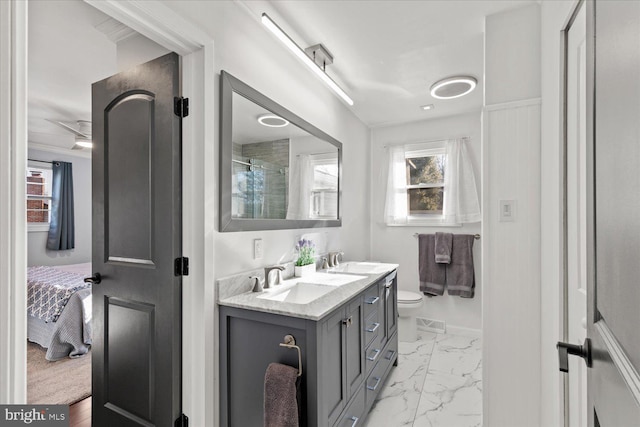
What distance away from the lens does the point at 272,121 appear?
6.68 ft

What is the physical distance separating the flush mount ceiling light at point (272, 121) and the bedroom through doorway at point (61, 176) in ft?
2.15

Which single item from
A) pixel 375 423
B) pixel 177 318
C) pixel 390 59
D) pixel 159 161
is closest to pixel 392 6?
pixel 390 59

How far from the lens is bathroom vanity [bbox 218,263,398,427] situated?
1357 millimetres

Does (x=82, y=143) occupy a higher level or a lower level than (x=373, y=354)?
higher

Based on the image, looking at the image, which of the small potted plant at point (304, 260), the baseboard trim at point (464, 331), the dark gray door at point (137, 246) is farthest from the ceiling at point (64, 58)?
the baseboard trim at point (464, 331)

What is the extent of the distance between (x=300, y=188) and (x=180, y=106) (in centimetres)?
109

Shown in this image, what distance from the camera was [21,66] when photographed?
2.85 feet

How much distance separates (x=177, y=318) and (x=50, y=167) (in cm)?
483

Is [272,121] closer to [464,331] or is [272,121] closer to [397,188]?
[397,188]

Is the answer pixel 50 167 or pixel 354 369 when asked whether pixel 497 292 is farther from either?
pixel 50 167

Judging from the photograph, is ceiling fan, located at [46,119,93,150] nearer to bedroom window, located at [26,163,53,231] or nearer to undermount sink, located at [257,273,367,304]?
bedroom window, located at [26,163,53,231]

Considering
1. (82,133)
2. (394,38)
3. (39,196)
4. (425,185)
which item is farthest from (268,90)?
(39,196)

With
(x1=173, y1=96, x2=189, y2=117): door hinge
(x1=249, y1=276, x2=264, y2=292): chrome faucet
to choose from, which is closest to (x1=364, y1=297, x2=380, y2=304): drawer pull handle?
(x1=249, y1=276, x2=264, y2=292): chrome faucet
